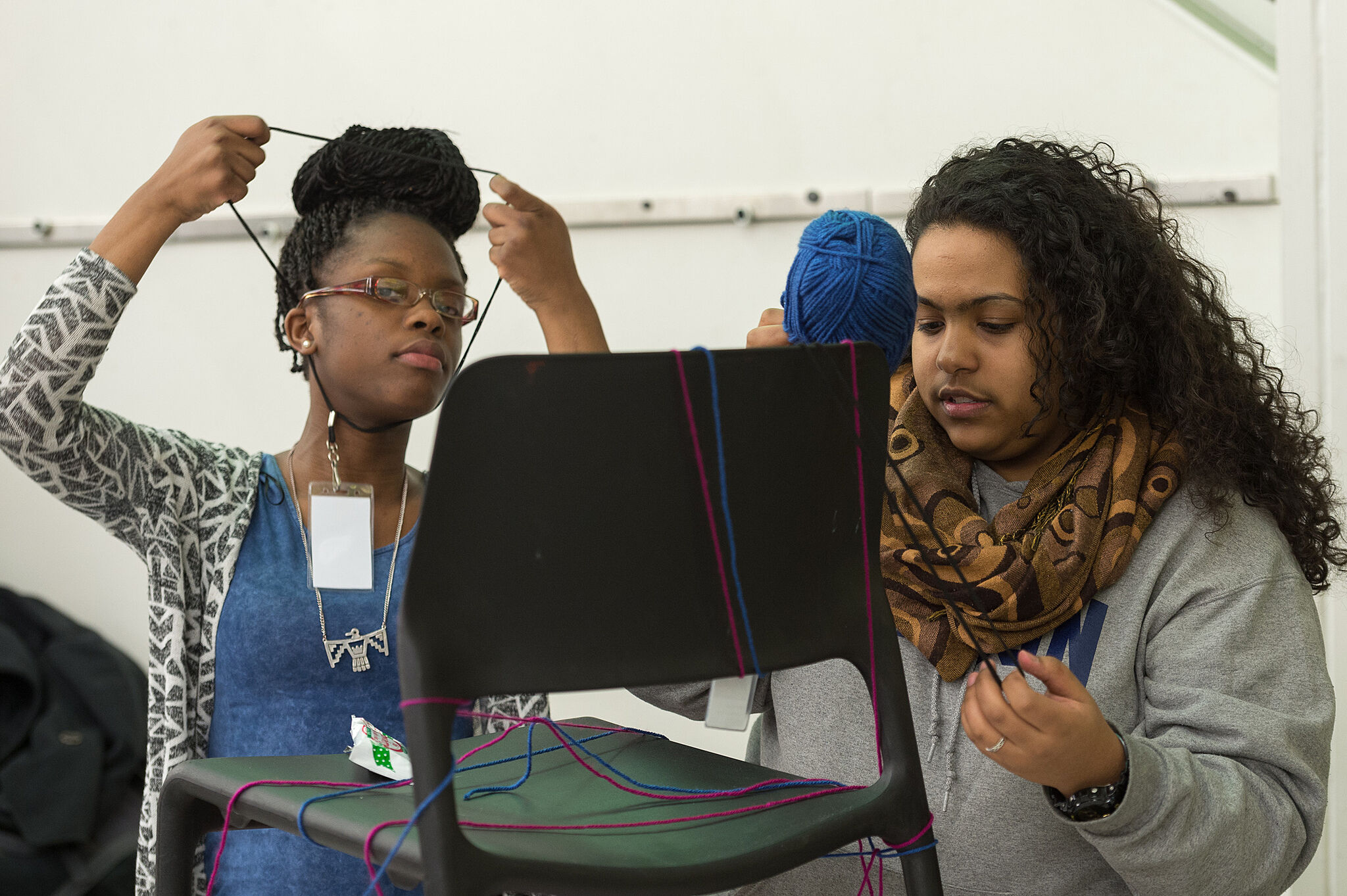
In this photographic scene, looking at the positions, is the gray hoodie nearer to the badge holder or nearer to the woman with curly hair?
the woman with curly hair

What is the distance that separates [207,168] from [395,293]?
224 mm

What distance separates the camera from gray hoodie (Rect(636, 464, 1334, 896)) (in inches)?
30.5

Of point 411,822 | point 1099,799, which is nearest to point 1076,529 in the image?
point 1099,799

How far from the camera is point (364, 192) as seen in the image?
1329mm

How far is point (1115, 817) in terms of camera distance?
70 centimetres

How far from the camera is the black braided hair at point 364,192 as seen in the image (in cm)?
131

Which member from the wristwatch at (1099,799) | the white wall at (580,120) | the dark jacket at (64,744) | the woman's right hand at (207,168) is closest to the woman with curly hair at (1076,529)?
the wristwatch at (1099,799)

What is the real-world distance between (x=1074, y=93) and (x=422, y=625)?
5.52ft

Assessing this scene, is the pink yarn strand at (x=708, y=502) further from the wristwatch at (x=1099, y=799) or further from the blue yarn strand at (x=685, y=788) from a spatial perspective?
the wristwatch at (x=1099, y=799)

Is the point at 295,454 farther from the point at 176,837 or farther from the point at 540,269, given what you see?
the point at 176,837

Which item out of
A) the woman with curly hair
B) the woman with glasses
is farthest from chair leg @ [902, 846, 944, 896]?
the woman with glasses

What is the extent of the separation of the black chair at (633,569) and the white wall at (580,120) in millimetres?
Answer: 1318

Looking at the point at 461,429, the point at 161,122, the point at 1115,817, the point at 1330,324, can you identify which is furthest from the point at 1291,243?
the point at 161,122

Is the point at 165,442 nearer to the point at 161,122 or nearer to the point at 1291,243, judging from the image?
the point at 161,122
